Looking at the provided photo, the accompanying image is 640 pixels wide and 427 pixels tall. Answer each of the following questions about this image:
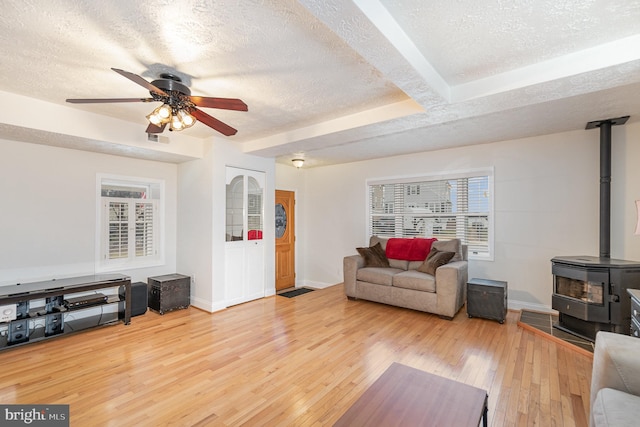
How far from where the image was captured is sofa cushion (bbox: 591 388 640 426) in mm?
1283

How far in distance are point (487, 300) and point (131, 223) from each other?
5.12 metres

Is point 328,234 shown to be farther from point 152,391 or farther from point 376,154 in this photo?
point 152,391

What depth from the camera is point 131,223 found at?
4.44m

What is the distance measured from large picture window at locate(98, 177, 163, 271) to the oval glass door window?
2208 mm

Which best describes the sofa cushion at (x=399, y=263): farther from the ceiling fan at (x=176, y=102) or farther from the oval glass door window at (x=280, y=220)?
the ceiling fan at (x=176, y=102)

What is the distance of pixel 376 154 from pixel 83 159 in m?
4.34

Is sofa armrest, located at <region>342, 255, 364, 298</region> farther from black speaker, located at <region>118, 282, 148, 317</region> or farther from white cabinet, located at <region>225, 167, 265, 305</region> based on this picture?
black speaker, located at <region>118, 282, 148, 317</region>

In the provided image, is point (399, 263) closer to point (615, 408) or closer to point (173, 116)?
point (615, 408)

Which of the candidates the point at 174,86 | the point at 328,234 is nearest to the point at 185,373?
the point at 174,86

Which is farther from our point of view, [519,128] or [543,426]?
[519,128]

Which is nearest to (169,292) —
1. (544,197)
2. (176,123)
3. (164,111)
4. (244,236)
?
(244,236)

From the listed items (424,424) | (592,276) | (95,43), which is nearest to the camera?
(424,424)

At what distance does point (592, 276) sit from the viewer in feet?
10.1

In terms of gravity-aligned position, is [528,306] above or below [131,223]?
below
